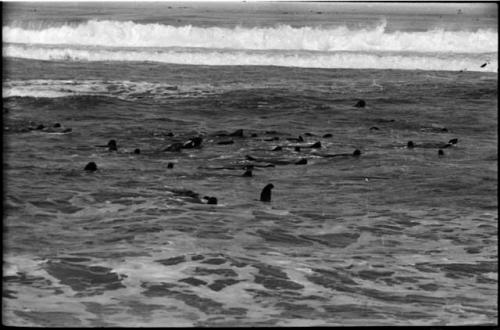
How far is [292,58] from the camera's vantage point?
3425 cm

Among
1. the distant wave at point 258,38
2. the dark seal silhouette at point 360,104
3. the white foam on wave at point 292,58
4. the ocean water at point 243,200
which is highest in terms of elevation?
the distant wave at point 258,38

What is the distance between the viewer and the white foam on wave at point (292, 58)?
31.3 m

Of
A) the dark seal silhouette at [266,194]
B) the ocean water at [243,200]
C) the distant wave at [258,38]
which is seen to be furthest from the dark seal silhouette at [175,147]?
the distant wave at [258,38]

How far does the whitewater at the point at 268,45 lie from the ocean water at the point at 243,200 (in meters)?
Result: 4.69

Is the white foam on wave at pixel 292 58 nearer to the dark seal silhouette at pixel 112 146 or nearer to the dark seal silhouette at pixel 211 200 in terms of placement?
the dark seal silhouette at pixel 112 146

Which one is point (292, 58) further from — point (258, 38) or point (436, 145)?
point (436, 145)

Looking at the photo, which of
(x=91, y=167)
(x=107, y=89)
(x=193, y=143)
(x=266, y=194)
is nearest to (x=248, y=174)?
(x=266, y=194)

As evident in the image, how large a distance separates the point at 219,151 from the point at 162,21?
1003 inches

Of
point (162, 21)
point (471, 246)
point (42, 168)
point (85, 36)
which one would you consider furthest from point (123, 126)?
point (162, 21)

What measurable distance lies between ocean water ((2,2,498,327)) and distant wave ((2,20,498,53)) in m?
8.97

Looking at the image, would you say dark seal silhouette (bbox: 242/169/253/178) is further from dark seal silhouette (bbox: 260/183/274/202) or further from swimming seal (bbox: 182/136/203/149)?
swimming seal (bbox: 182/136/203/149)

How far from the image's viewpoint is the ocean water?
6.97 metres

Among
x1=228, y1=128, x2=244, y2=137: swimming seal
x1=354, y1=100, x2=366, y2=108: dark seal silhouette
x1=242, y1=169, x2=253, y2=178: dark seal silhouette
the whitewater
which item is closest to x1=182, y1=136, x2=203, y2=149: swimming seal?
x1=228, y1=128, x2=244, y2=137: swimming seal

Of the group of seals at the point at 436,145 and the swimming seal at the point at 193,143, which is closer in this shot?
the swimming seal at the point at 193,143
